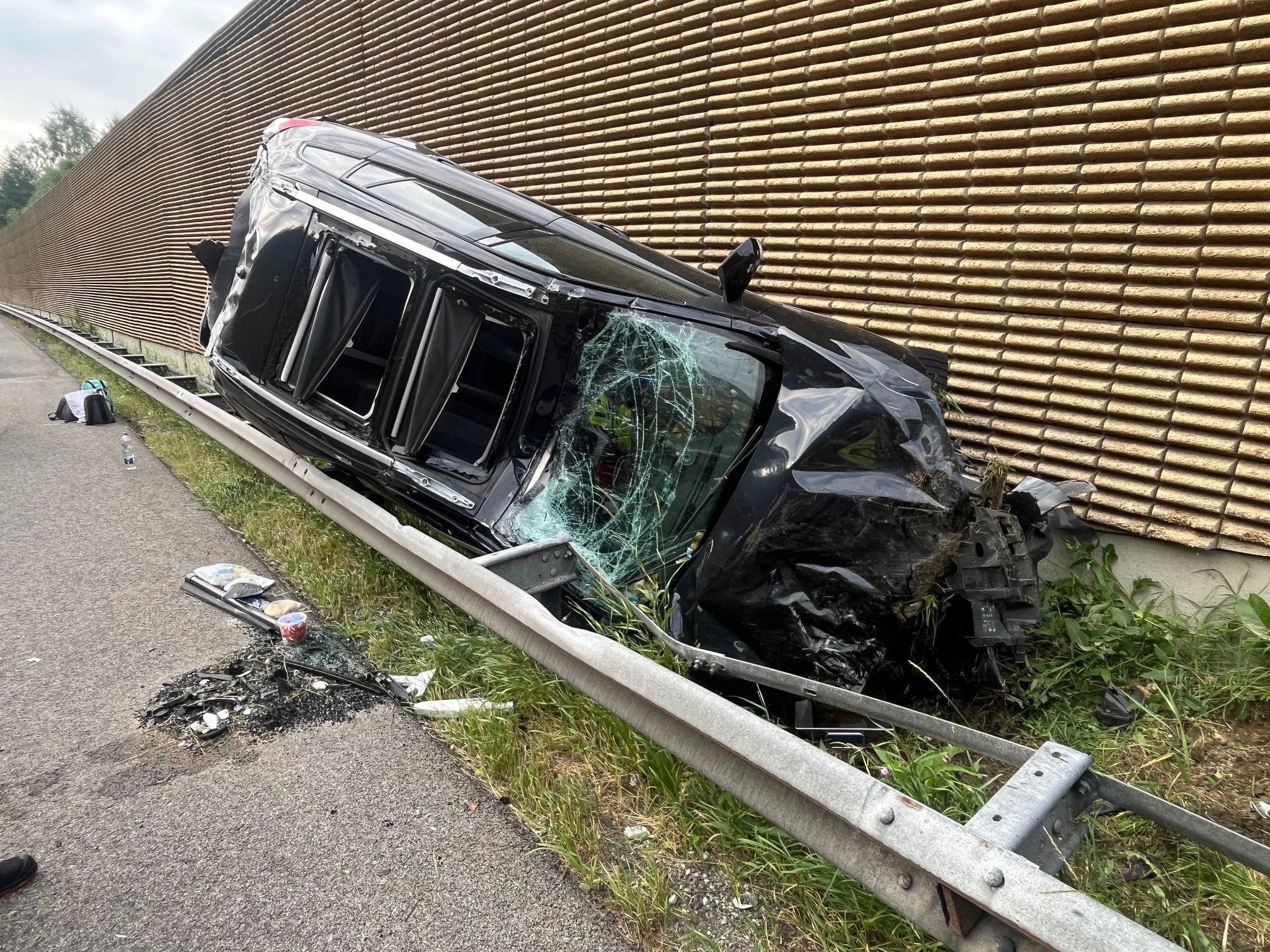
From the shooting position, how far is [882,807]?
4.64 ft

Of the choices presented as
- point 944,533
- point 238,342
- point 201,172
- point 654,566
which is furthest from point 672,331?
point 201,172

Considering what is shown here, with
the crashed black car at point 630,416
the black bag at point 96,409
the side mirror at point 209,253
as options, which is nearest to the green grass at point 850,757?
the crashed black car at point 630,416

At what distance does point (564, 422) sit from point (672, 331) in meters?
Result: 0.58

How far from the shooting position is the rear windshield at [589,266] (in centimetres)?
312

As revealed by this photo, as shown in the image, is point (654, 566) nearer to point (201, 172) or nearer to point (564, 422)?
point (564, 422)

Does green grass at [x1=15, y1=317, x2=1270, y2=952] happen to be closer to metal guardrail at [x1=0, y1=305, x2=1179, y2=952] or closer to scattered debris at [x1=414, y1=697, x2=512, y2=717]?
scattered debris at [x1=414, y1=697, x2=512, y2=717]

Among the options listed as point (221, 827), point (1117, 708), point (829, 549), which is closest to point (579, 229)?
point (829, 549)

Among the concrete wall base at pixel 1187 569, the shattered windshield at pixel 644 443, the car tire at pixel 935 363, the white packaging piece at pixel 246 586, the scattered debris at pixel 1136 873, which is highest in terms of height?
the car tire at pixel 935 363

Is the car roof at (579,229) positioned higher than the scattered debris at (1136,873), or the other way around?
the car roof at (579,229)

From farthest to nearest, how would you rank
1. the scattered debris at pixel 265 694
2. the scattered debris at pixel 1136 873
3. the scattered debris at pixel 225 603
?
the scattered debris at pixel 225 603 < the scattered debris at pixel 265 694 < the scattered debris at pixel 1136 873

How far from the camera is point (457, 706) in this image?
2.73 meters

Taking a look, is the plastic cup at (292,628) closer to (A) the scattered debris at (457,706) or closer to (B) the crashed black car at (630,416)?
(B) the crashed black car at (630,416)

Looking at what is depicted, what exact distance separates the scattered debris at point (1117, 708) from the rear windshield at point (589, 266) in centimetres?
222

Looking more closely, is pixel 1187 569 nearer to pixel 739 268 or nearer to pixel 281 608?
pixel 739 268
